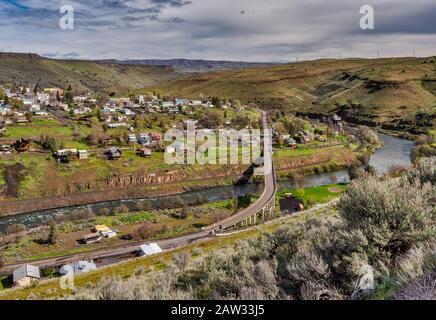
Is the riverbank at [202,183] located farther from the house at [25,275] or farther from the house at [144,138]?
the house at [25,275]

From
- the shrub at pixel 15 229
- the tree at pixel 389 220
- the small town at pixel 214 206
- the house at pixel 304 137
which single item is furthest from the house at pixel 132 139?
the tree at pixel 389 220

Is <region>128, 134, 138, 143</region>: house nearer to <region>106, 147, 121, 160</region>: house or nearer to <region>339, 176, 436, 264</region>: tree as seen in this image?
<region>106, 147, 121, 160</region>: house

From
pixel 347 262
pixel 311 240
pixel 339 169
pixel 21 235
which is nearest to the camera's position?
pixel 347 262

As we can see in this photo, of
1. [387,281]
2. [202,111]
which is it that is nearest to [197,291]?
[387,281]

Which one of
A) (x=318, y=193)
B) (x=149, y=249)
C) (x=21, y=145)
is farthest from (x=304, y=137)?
(x=149, y=249)

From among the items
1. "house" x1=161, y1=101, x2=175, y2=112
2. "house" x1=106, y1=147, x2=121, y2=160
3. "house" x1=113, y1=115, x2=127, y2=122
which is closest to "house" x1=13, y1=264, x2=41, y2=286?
"house" x1=106, y1=147, x2=121, y2=160

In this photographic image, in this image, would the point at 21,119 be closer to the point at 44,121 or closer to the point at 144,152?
Result: the point at 44,121
